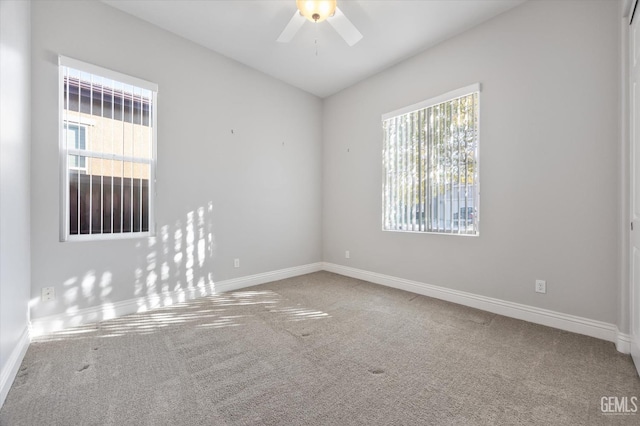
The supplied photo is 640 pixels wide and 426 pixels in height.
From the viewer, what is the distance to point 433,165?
339 centimetres

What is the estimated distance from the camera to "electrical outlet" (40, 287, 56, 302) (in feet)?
7.89

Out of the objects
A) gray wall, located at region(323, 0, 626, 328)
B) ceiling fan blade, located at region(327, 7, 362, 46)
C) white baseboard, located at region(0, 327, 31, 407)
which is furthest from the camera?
ceiling fan blade, located at region(327, 7, 362, 46)

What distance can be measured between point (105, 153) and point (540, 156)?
429cm

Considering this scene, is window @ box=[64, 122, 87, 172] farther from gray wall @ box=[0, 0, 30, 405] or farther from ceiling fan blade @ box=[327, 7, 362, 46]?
ceiling fan blade @ box=[327, 7, 362, 46]

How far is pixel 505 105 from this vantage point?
2.80 m

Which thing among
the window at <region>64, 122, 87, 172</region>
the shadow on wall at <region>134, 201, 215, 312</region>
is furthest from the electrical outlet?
the window at <region>64, 122, 87, 172</region>

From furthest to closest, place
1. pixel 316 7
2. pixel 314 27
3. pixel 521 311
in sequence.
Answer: pixel 314 27
pixel 521 311
pixel 316 7

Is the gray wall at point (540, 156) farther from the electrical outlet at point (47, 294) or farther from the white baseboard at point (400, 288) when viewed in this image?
the electrical outlet at point (47, 294)

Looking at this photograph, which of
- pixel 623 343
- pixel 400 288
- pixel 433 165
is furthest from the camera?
pixel 400 288

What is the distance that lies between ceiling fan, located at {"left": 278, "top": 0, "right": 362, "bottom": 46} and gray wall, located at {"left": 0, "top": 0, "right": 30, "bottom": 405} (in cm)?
199

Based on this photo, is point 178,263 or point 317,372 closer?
point 317,372

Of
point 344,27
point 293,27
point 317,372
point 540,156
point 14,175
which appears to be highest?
point 344,27

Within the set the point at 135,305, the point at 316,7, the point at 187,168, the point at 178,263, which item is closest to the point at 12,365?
the point at 135,305

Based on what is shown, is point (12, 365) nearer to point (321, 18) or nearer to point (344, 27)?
point (321, 18)
